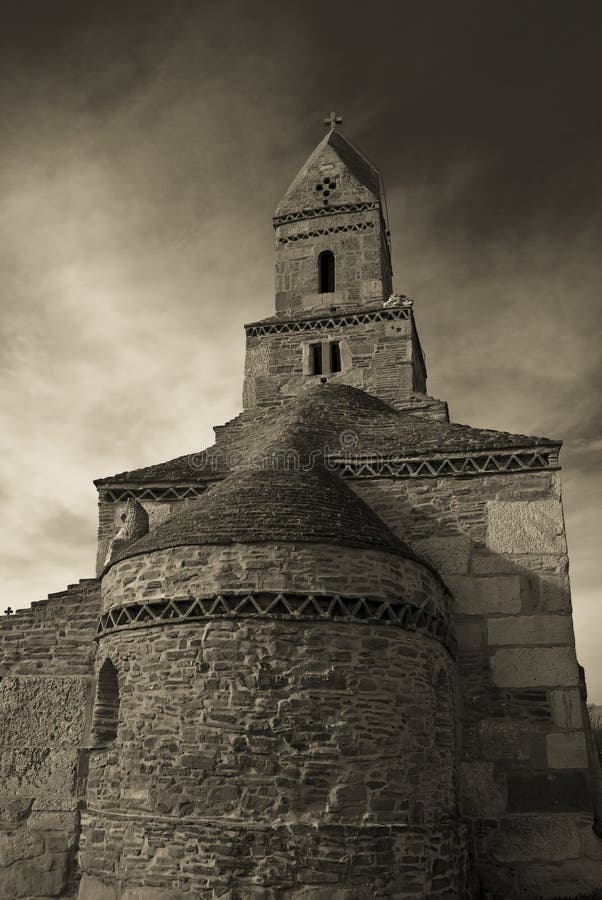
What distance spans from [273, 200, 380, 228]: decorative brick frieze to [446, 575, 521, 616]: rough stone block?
11.2 metres

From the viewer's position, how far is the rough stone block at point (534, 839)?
10.2 metres

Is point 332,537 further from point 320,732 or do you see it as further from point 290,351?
point 290,351

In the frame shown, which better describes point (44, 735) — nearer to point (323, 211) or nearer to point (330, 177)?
point (323, 211)

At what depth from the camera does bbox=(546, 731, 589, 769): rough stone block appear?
1057 cm

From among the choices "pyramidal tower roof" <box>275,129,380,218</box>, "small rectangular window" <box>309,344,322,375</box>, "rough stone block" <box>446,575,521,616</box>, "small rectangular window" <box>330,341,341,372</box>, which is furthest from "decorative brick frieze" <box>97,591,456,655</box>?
"pyramidal tower roof" <box>275,129,380,218</box>

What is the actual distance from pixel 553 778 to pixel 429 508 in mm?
4295

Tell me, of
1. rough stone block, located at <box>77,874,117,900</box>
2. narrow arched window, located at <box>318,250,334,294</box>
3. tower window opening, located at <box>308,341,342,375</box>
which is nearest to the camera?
rough stone block, located at <box>77,874,117,900</box>

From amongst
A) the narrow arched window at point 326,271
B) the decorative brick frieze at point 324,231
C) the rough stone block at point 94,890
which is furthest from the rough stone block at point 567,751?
the decorative brick frieze at point 324,231

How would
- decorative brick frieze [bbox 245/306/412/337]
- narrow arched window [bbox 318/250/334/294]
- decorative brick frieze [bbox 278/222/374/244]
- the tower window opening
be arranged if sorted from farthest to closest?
decorative brick frieze [bbox 278/222/374/244] < narrow arched window [bbox 318/250/334/294] < decorative brick frieze [bbox 245/306/412/337] < the tower window opening

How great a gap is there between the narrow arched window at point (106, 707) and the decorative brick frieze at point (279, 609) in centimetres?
90

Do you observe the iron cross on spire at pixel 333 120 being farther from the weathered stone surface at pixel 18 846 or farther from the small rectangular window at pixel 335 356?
the weathered stone surface at pixel 18 846

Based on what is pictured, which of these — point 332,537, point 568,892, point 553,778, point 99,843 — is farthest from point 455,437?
point 99,843

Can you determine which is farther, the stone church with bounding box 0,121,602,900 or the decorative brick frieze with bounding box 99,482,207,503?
the decorative brick frieze with bounding box 99,482,207,503

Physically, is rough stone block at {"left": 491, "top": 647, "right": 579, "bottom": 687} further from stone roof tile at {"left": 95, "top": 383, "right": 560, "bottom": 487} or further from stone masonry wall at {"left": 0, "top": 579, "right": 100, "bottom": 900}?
stone masonry wall at {"left": 0, "top": 579, "right": 100, "bottom": 900}
